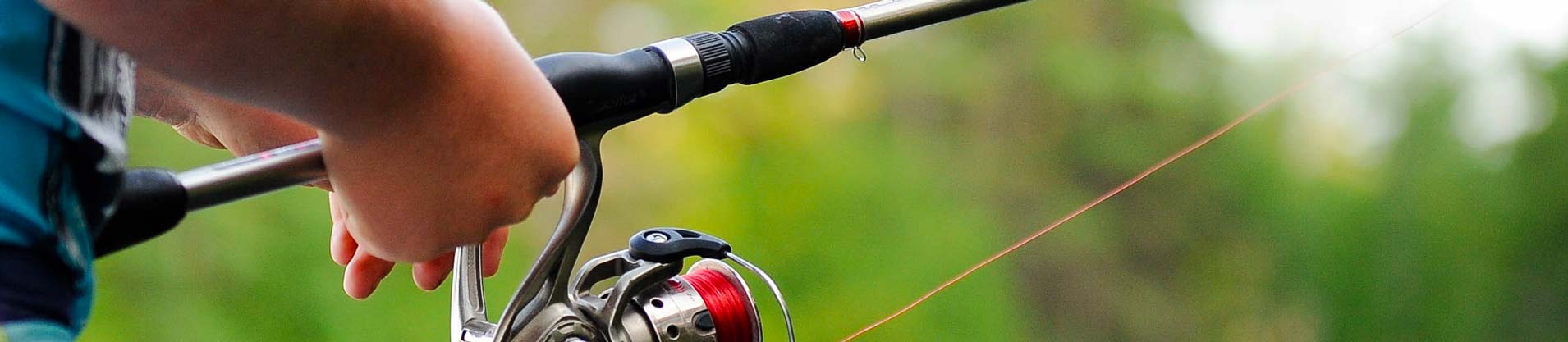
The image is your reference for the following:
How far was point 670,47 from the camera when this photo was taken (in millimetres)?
583

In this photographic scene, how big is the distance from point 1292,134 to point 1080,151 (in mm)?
252

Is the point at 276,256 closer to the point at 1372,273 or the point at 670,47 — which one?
the point at 670,47

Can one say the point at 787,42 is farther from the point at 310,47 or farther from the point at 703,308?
the point at 310,47

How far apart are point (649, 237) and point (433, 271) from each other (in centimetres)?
11

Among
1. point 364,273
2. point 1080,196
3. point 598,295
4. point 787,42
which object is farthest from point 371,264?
point 1080,196

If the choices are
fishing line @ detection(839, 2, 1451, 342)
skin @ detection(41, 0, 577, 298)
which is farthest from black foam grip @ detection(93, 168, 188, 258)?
fishing line @ detection(839, 2, 1451, 342)

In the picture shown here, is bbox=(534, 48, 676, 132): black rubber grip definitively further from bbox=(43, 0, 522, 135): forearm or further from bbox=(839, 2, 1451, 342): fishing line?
bbox=(839, 2, 1451, 342): fishing line

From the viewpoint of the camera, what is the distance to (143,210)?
457mm

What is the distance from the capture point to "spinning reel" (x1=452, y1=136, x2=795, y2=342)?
23.2 inches

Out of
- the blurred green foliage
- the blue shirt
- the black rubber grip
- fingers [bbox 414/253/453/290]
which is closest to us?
the blue shirt

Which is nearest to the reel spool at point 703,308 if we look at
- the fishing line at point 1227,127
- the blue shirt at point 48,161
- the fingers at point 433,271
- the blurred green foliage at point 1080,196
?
the fingers at point 433,271

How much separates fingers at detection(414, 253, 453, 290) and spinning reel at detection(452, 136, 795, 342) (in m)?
0.04

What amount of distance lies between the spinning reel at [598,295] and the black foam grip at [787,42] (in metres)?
0.08

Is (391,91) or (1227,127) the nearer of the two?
(391,91)
